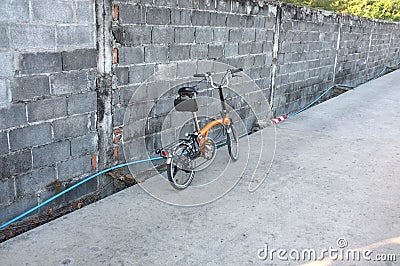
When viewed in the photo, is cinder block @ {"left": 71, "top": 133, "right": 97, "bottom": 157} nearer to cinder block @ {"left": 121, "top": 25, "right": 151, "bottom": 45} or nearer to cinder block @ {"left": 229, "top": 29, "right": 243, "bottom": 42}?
cinder block @ {"left": 121, "top": 25, "right": 151, "bottom": 45}

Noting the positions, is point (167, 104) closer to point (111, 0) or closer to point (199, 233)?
point (111, 0)

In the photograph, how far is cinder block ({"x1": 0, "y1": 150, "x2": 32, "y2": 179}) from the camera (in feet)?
8.72

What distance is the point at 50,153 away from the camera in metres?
2.97

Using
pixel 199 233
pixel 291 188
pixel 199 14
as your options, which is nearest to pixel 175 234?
pixel 199 233

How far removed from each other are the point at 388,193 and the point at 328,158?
0.98 m

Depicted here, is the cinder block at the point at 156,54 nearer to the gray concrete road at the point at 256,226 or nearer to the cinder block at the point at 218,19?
the cinder block at the point at 218,19

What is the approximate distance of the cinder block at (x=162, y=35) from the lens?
367cm

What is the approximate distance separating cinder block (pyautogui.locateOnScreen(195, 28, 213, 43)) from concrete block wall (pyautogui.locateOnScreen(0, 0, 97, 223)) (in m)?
1.45

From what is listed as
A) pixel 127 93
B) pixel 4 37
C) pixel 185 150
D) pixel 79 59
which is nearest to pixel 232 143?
pixel 185 150

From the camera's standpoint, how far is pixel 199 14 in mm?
4219

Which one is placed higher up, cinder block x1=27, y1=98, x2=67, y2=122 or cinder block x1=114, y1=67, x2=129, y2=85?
cinder block x1=114, y1=67, x2=129, y2=85

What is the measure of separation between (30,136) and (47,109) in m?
0.23

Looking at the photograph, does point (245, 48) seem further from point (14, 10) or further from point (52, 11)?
point (14, 10)

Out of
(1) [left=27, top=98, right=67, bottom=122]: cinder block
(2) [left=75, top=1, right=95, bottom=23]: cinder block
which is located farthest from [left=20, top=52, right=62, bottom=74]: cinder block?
(2) [left=75, top=1, right=95, bottom=23]: cinder block
